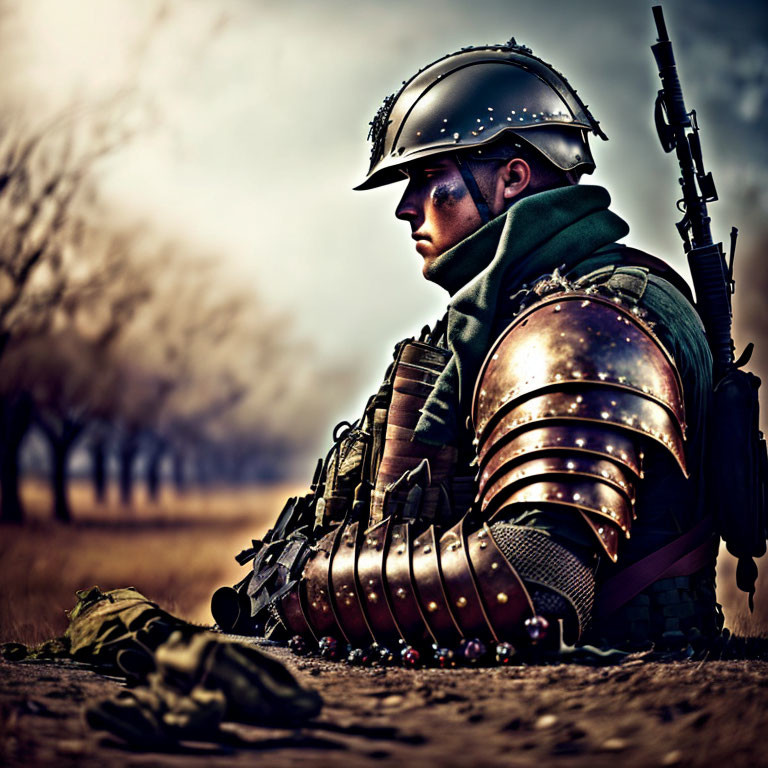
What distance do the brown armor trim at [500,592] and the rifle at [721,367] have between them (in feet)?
3.54

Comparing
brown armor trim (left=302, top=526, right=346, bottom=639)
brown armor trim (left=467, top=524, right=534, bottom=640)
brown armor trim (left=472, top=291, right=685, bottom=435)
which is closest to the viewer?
brown armor trim (left=467, top=524, right=534, bottom=640)

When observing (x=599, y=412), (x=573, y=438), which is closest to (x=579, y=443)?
(x=573, y=438)

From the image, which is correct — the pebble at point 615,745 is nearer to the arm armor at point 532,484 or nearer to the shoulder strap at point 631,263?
the arm armor at point 532,484

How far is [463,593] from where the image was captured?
11.3ft

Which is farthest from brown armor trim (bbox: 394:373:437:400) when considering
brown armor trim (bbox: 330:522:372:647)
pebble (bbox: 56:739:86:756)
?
pebble (bbox: 56:739:86:756)

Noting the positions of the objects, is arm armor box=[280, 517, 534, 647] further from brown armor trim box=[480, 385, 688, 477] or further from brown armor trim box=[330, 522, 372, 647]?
brown armor trim box=[480, 385, 688, 477]

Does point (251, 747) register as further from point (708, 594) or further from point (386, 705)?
point (708, 594)

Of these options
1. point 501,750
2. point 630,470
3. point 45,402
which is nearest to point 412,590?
point 630,470

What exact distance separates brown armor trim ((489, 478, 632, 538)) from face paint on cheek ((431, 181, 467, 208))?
158 cm

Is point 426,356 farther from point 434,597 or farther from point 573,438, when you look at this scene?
point 434,597

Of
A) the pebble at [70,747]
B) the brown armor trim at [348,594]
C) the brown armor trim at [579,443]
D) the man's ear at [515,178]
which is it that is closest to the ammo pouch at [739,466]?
the brown armor trim at [579,443]

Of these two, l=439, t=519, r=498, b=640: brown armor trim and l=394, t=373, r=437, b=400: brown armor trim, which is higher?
l=394, t=373, r=437, b=400: brown armor trim

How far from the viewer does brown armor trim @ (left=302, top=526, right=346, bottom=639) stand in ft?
12.7

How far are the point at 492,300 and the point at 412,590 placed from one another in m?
1.25
